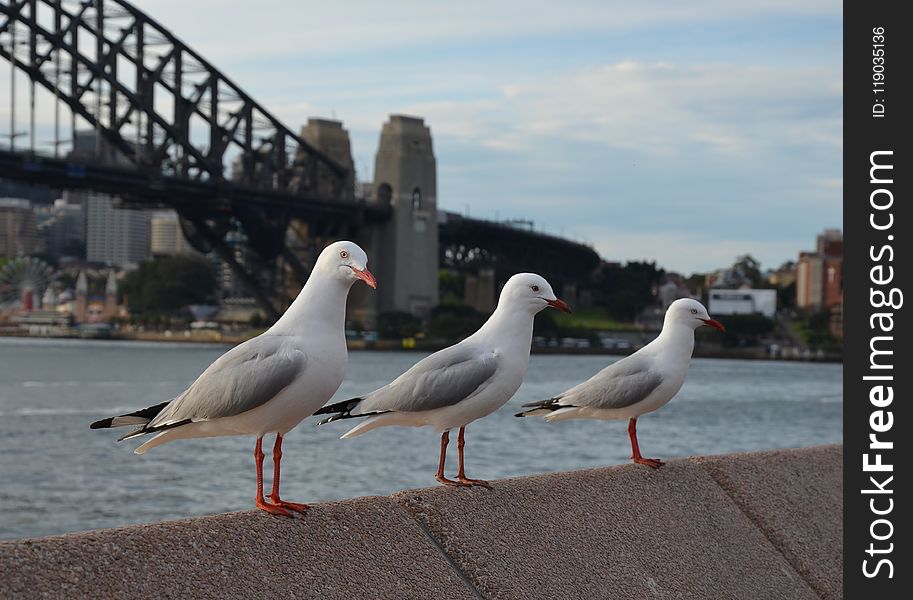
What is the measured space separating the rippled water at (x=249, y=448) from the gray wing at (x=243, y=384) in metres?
12.5

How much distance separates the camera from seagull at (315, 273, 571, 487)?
3586mm

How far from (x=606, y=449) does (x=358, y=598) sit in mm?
24066

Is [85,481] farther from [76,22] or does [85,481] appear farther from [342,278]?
[76,22]

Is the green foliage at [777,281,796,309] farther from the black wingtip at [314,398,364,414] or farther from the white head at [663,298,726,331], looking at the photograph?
the black wingtip at [314,398,364,414]

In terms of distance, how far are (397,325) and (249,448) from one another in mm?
43736

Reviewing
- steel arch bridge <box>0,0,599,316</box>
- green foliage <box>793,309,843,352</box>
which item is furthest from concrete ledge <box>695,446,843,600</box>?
green foliage <box>793,309,843,352</box>

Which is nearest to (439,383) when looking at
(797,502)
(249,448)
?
(797,502)

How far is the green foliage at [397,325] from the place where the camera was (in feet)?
227

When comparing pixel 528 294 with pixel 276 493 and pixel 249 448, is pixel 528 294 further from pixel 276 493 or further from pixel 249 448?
pixel 249 448

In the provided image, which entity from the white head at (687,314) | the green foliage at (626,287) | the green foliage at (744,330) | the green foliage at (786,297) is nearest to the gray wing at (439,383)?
the white head at (687,314)

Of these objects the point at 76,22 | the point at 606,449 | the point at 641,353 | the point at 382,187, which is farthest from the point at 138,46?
the point at 641,353

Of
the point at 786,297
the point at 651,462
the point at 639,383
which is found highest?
the point at 786,297

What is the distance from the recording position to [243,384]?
311 centimetres
